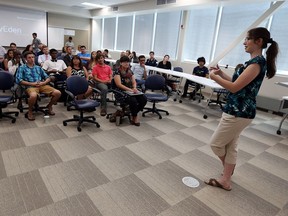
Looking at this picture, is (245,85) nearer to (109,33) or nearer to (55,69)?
(55,69)

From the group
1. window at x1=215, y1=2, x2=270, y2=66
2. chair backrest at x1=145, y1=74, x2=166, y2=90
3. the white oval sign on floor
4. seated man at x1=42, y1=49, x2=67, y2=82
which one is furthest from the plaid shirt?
window at x1=215, y1=2, x2=270, y2=66

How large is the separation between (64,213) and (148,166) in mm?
1061

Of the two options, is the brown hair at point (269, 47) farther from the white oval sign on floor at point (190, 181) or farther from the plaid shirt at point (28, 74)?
the plaid shirt at point (28, 74)

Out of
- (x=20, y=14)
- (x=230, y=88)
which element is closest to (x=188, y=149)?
(x=230, y=88)

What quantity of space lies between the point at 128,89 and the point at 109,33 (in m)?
8.72

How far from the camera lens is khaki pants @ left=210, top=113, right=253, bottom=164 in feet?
5.95

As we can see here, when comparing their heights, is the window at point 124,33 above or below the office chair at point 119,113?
above

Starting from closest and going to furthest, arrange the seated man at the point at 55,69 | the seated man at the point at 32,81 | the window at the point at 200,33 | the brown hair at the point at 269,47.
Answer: the brown hair at the point at 269,47
the seated man at the point at 32,81
the seated man at the point at 55,69
the window at the point at 200,33

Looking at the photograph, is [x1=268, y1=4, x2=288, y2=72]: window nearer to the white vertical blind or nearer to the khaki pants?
the white vertical blind

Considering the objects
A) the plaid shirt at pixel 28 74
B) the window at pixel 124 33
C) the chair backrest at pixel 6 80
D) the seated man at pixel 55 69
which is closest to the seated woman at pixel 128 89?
the plaid shirt at pixel 28 74

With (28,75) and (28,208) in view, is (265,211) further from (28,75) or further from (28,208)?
(28,75)

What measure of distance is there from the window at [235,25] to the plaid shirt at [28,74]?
17.5 ft

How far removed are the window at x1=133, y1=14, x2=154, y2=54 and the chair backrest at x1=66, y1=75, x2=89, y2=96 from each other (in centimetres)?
613

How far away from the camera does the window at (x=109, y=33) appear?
1118 cm
